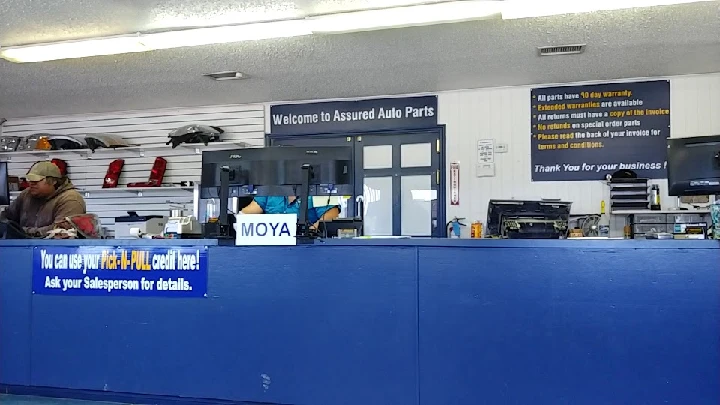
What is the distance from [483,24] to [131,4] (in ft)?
8.70

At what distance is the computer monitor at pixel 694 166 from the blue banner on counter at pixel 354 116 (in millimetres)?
3882

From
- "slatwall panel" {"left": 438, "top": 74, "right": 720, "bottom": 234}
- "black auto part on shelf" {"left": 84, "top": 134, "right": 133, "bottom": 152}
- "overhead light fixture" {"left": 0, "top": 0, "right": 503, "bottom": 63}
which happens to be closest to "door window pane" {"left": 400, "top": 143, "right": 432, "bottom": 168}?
"slatwall panel" {"left": 438, "top": 74, "right": 720, "bottom": 234}

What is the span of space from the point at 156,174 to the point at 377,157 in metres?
2.80

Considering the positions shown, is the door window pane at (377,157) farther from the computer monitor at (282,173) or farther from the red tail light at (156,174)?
the computer monitor at (282,173)

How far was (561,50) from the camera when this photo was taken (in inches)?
230

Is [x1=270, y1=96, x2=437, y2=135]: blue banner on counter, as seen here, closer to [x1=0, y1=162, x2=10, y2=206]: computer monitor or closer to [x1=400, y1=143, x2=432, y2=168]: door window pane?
[x1=400, y1=143, x2=432, y2=168]: door window pane

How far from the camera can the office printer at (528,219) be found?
4.66 metres

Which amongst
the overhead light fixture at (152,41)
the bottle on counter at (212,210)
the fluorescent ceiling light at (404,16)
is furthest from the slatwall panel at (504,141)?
the bottle on counter at (212,210)

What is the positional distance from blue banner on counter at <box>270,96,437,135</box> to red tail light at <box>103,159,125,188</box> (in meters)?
2.12

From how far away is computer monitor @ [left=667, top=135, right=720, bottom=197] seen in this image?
12.2ft

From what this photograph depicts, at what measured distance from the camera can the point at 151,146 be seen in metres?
8.21

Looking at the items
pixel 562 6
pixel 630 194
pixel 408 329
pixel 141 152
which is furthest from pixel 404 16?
pixel 141 152

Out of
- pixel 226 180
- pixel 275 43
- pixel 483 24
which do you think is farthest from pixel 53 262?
pixel 483 24

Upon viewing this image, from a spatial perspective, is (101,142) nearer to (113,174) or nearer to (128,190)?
(113,174)
